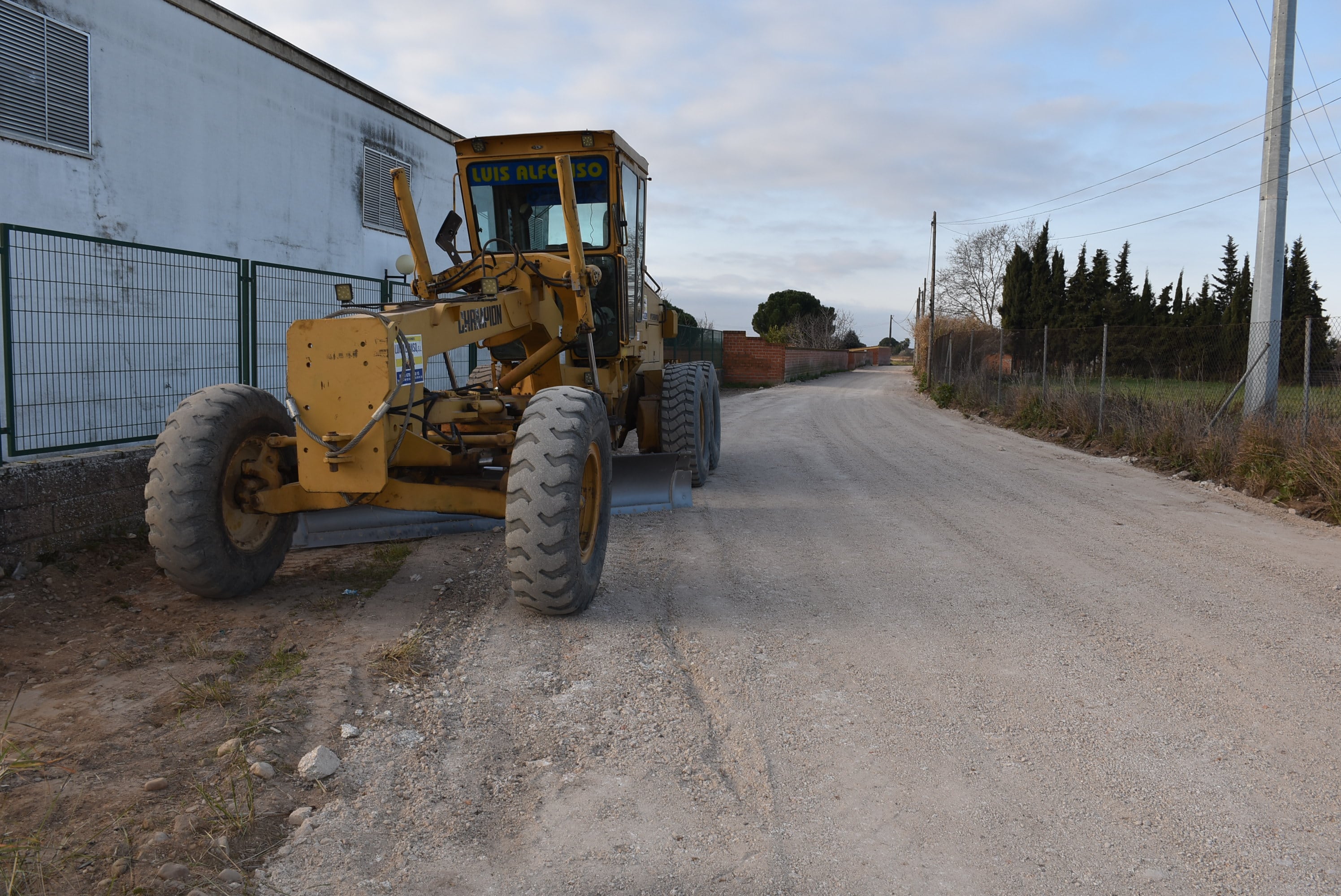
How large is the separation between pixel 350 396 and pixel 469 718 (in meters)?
1.94

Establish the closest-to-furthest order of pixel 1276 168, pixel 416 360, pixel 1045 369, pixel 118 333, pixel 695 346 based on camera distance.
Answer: pixel 416 360 → pixel 118 333 → pixel 1276 168 → pixel 1045 369 → pixel 695 346

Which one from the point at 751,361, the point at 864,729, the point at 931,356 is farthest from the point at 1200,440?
the point at 751,361

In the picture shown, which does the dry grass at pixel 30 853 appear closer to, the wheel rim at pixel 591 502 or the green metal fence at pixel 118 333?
the wheel rim at pixel 591 502

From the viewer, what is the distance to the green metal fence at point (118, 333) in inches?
243

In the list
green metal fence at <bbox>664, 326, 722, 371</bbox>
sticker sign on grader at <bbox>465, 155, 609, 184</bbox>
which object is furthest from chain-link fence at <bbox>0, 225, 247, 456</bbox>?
green metal fence at <bbox>664, 326, 722, 371</bbox>

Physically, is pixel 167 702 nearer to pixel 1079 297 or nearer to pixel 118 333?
pixel 118 333

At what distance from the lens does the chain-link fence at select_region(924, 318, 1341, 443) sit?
1077 centimetres

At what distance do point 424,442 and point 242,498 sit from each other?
105 cm

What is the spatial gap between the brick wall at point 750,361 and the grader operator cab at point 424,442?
3002cm

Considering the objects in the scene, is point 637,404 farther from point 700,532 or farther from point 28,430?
point 28,430

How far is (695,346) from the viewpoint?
1193 inches

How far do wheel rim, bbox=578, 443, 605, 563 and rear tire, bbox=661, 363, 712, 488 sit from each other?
359cm

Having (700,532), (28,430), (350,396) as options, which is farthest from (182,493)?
(700,532)

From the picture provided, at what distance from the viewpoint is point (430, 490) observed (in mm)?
5281
